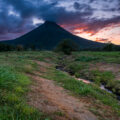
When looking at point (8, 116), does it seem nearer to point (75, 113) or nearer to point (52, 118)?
point (52, 118)

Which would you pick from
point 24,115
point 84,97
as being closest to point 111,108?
point 84,97

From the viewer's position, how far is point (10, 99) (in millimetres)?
3768

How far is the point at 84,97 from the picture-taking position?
629 centimetres

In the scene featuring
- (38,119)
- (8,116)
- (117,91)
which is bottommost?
(117,91)

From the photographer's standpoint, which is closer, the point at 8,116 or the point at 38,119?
the point at 8,116

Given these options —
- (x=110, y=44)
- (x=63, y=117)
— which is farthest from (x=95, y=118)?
(x=110, y=44)

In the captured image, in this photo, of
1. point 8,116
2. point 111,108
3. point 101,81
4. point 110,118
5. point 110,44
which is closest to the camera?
point 8,116

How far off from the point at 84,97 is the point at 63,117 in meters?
3.04

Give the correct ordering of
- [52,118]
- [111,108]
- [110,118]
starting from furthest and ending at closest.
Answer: [111,108] → [110,118] → [52,118]

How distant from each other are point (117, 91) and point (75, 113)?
266 inches

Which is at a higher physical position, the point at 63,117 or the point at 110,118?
the point at 63,117

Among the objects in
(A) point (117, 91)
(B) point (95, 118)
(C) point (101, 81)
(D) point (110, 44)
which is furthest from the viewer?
(D) point (110, 44)

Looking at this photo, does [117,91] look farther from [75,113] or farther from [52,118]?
[52,118]

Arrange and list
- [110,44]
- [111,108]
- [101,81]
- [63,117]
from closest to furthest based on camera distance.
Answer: [63,117] → [111,108] → [101,81] → [110,44]
